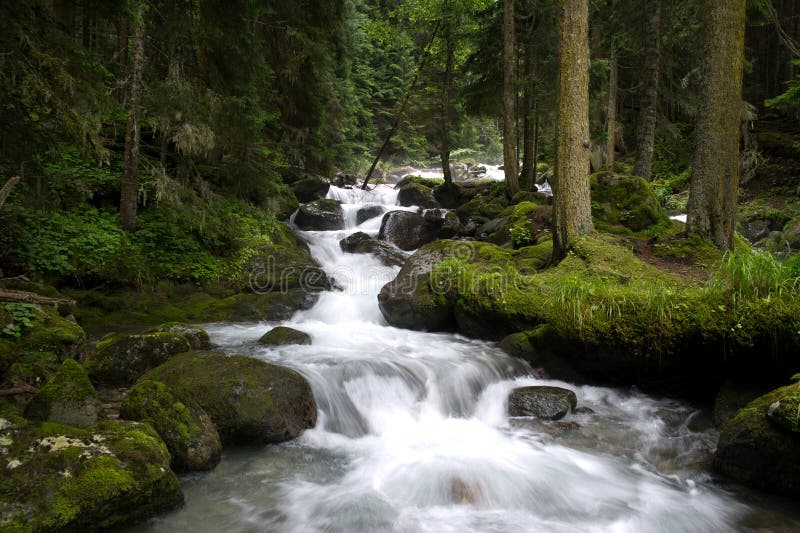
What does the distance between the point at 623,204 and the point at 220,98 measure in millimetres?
9933

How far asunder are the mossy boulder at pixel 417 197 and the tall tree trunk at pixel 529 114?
162 inches

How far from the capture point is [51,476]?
294 centimetres

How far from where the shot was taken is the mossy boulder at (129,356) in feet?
18.4

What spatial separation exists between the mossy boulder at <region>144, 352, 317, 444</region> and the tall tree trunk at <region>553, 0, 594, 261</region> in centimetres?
539

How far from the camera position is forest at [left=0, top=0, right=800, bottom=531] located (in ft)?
12.8

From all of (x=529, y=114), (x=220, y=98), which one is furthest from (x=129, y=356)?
(x=529, y=114)

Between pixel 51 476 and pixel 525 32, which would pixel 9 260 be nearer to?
pixel 51 476

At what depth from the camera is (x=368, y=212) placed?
1891 cm

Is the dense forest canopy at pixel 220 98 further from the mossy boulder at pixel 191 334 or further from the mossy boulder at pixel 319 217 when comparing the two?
the mossy boulder at pixel 191 334

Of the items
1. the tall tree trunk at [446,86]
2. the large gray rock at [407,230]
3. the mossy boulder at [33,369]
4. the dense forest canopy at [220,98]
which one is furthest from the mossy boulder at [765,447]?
the tall tree trunk at [446,86]

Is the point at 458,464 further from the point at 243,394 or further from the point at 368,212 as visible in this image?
the point at 368,212

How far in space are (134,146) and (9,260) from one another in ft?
9.82

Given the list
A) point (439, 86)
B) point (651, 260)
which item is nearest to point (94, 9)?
point (651, 260)

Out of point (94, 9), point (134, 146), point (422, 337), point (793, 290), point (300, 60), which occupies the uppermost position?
point (300, 60)
